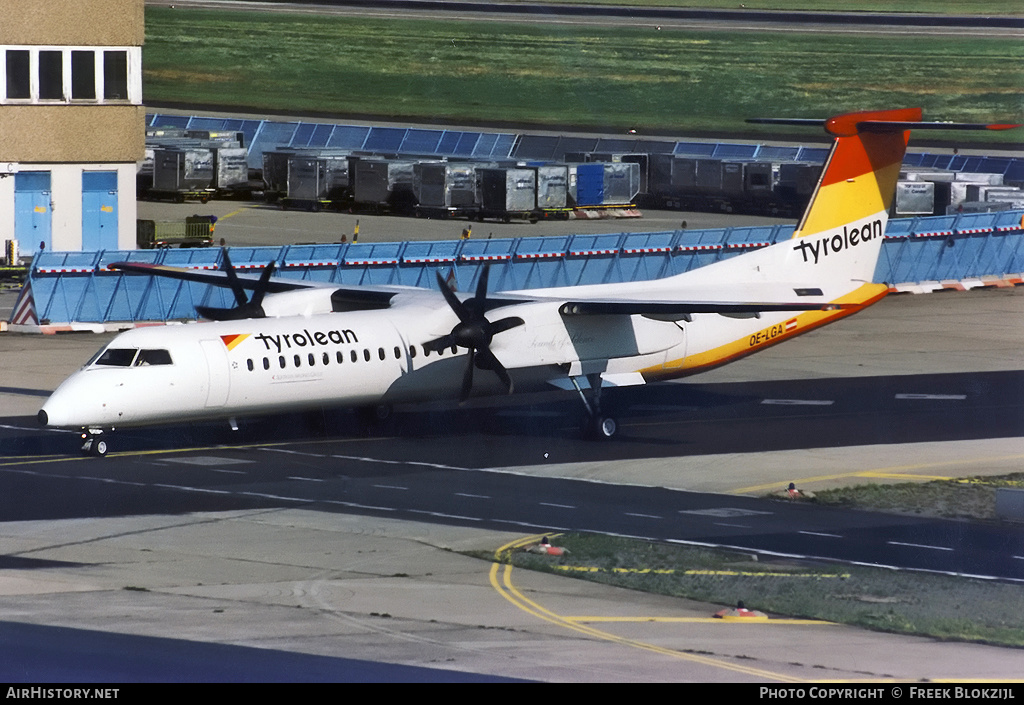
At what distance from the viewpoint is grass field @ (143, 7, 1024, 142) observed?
74062 millimetres

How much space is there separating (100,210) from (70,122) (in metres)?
3.64

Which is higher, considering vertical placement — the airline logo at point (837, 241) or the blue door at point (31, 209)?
the airline logo at point (837, 241)

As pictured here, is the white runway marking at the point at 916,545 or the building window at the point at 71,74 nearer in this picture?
the white runway marking at the point at 916,545

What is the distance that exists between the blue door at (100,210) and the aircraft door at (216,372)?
2961cm

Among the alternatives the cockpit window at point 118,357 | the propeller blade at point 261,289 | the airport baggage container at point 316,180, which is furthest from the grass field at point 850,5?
the cockpit window at point 118,357

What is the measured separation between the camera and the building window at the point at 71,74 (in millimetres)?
56156

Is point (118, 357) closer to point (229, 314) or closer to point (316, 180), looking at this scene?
point (229, 314)

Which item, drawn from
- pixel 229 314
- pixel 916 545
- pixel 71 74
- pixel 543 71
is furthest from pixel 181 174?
pixel 916 545

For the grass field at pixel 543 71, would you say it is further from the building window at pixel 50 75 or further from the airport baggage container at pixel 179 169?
the building window at pixel 50 75

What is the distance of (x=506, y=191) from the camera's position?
71438 mm

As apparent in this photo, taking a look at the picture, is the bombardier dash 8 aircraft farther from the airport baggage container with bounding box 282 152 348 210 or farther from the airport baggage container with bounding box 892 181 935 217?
the airport baggage container with bounding box 282 152 348 210

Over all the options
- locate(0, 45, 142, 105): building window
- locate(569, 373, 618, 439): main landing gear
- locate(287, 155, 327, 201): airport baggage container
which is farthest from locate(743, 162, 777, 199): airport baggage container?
locate(569, 373, 618, 439): main landing gear

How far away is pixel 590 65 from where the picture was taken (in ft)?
287
